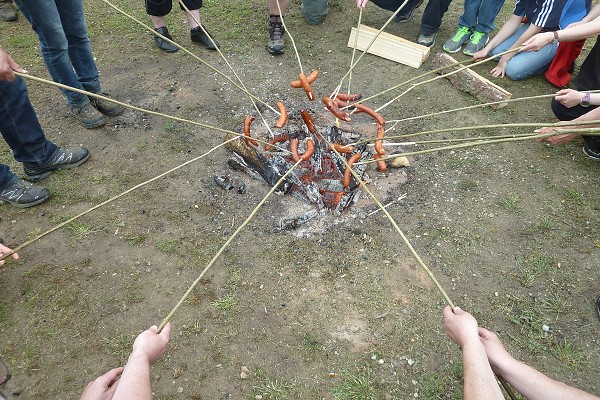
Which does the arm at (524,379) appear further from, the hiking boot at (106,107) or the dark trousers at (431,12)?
the dark trousers at (431,12)

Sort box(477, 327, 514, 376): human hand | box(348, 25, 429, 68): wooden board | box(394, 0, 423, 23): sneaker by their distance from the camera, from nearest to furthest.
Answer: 1. box(477, 327, 514, 376): human hand
2. box(348, 25, 429, 68): wooden board
3. box(394, 0, 423, 23): sneaker

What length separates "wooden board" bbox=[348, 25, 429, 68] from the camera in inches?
207

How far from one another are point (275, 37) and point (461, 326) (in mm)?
4571

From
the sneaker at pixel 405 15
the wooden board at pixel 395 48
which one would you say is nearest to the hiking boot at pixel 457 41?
the wooden board at pixel 395 48

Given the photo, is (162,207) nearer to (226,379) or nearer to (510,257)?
(226,379)

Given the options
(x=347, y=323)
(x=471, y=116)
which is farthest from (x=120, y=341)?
(x=471, y=116)

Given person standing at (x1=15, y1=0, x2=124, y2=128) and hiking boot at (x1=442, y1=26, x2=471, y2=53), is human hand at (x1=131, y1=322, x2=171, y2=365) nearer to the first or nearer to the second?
person standing at (x1=15, y1=0, x2=124, y2=128)

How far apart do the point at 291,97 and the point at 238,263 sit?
2319mm

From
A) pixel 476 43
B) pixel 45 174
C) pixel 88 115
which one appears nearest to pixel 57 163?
pixel 45 174

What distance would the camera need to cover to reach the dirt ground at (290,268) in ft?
8.54

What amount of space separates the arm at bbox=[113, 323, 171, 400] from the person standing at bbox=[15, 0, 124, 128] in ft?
10.0

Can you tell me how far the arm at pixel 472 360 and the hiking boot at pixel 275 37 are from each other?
170 inches

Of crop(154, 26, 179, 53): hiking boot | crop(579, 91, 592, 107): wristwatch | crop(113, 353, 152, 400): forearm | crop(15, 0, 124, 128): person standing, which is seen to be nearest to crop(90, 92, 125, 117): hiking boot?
crop(15, 0, 124, 128): person standing

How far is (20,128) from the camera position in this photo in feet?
11.3
